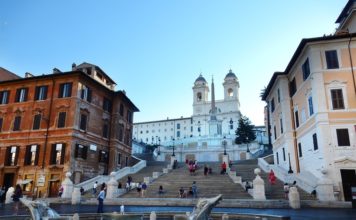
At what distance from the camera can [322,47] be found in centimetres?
2347

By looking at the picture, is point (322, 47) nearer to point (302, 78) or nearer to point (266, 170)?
point (302, 78)

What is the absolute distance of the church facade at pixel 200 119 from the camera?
105688 millimetres

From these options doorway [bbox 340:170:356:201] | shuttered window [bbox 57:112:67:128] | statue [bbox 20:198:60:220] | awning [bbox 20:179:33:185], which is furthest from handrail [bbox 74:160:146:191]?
doorway [bbox 340:170:356:201]

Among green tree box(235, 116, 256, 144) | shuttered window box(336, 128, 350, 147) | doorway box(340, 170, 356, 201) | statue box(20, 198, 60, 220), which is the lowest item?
statue box(20, 198, 60, 220)

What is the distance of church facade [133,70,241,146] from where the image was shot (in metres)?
106

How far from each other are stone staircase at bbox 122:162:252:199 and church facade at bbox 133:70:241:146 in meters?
73.2

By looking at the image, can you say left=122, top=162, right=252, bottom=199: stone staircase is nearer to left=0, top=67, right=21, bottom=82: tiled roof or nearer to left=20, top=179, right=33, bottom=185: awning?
left=20, top=179, right=33, bottom=185: awning

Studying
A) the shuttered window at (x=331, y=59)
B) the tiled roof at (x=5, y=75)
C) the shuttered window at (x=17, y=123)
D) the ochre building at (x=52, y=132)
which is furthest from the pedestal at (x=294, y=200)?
the tiled roof at (x=5, y=75)

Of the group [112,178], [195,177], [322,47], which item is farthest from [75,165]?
[322,47]

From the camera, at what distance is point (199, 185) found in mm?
26188

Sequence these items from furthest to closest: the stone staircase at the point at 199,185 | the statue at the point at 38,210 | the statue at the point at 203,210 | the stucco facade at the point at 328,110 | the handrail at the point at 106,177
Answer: the handrail at the point at 106,177 → the stone staircase at the point at 199,185 → the stucco facade at the point at 328,110 → the statue at the point at 38,210 → the statue at the point at 203,210

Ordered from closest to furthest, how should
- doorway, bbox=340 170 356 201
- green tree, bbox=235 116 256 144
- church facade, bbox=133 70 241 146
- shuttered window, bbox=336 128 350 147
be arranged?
doorway, bbox=340 170 356 201
shuttered window, bbox=336 128 350 147
green tree, bbox=235 116 256 144
church facade, bbox=133 70 241 146

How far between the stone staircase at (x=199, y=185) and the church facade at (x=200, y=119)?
240 ft

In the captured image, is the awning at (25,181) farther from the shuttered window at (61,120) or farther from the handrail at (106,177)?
the shuttered window at (61,120)
